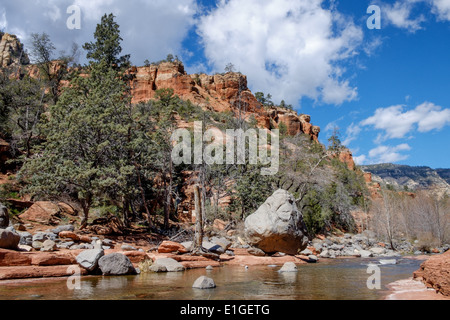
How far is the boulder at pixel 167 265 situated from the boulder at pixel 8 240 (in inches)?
170

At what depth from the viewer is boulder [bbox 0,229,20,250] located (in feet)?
30.2

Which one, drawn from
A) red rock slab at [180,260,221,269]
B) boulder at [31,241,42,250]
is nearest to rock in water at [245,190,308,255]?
red rock slab at [180,260,221,269]

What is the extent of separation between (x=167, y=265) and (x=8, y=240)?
5013 millimetres

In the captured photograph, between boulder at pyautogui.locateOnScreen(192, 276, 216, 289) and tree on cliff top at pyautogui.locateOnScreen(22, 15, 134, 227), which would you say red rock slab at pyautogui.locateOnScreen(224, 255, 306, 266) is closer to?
boulder at pyautogui.locateOnScreen(192, 276, 216, 289)

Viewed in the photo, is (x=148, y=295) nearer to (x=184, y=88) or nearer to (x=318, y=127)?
(x=184, y=88)

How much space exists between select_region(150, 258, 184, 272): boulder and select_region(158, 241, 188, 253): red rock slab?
1567mm

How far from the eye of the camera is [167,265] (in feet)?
36.6

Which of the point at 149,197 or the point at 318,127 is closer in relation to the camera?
the point at 149,197

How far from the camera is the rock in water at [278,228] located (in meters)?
14.8

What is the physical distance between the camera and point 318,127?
92812 millimetres

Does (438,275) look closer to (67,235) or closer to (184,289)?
(184,289)

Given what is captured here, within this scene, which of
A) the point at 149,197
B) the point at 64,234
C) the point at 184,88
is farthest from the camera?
the point at 184,88
